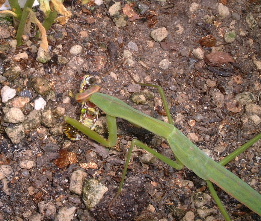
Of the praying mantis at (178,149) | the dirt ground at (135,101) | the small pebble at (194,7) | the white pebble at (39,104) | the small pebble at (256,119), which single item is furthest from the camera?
the small pebble at (194,7)

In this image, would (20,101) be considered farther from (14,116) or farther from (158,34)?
(158,34)

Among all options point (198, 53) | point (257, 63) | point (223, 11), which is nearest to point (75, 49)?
point (198, 53)

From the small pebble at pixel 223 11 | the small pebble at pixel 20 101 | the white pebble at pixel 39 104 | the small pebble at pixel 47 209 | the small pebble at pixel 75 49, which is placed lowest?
the small pebble at pixel 47 209

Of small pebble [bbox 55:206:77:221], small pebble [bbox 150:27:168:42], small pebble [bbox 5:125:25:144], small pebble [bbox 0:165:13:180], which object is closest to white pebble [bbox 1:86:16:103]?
small pebble [bbox 5:125:25:144]

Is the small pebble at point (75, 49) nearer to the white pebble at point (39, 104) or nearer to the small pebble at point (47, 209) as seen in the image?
the white pebble at point (39, 104)

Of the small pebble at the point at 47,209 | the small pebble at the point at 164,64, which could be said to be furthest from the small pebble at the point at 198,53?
the small pebble at the point at 47,209

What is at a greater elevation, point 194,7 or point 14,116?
point 194,7
